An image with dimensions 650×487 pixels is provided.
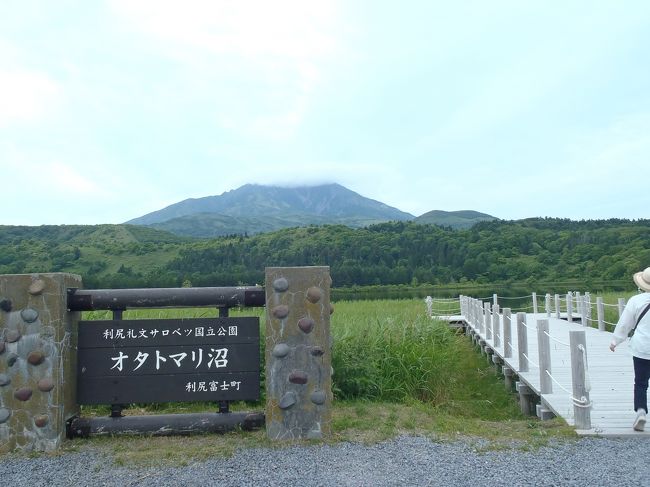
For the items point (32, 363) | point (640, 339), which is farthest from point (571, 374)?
point (32, 363)

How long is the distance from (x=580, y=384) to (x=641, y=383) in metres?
0.53

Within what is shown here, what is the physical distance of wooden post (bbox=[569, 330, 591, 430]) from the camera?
14.3 ft

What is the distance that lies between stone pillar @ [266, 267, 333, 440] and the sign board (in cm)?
26

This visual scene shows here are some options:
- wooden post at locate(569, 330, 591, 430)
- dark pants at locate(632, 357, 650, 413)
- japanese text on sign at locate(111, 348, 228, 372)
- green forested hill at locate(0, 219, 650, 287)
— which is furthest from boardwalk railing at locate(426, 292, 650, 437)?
green forested hill at locate(0, 219, 650, 287)

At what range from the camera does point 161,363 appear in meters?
4.27

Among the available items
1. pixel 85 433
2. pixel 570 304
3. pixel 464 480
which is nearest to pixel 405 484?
pixel 464 480

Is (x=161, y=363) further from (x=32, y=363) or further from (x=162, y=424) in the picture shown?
(x=32, y=363)

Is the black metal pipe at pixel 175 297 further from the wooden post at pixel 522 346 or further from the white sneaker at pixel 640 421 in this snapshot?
the wooden post at pixel 522 346

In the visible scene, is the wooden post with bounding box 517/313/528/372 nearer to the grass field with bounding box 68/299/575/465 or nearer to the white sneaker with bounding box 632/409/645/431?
the grass field with bounding box 68/299/575/465

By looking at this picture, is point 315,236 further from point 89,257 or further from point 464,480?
point 464,480

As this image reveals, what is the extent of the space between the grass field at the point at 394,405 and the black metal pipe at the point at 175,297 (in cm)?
105

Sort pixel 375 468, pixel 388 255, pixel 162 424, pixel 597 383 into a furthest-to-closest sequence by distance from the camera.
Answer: pixel 388 255
pixel 597 383
pixel 162 424
pixel 375 468

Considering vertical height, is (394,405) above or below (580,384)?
below

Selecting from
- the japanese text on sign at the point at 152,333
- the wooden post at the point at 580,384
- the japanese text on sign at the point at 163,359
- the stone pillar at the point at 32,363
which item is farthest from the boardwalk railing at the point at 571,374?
the stone pillar at the point at 32,363
